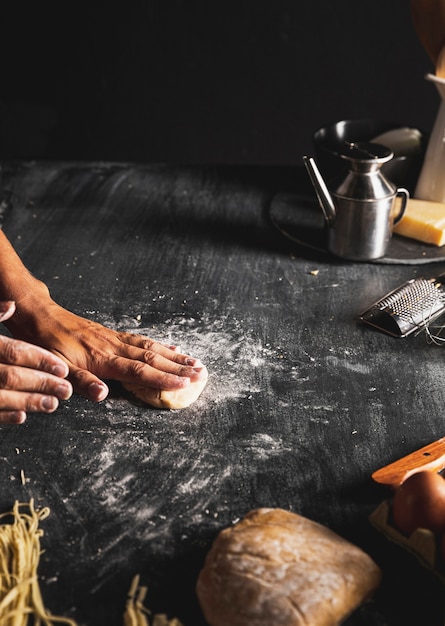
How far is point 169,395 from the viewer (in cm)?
172

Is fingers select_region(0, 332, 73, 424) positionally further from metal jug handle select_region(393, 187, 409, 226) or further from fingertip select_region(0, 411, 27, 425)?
metal jug handle select_region(393, 187, 409, 226)

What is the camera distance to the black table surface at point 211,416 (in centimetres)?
135

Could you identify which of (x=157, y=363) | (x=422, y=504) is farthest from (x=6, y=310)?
(x=422, y=504)

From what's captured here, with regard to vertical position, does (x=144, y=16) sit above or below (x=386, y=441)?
above

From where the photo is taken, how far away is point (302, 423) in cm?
169

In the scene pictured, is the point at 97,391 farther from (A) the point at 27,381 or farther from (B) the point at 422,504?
(B) the point at 422,504

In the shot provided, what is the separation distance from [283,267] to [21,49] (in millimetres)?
1934

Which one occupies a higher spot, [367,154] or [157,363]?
[367,154]

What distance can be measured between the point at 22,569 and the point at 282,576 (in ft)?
1.51

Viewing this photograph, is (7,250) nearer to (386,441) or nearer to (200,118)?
(386,441)

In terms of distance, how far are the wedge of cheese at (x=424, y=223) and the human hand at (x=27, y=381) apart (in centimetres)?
135

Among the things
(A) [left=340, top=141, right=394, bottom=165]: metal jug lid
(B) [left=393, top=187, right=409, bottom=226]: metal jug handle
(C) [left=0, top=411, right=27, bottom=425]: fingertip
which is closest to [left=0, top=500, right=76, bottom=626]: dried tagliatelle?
(C) [left=0, top=411, right=27, bottom=425]: fingertip

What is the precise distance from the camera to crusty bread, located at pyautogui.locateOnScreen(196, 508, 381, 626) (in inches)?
46.9

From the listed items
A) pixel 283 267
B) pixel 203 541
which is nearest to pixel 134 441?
pixel 203 541
